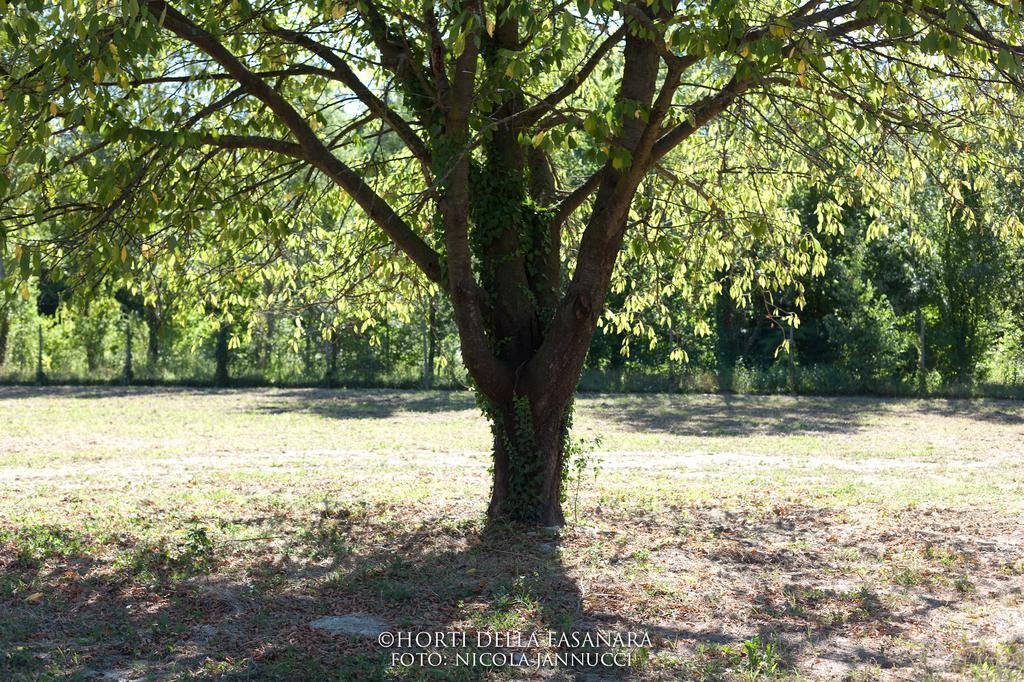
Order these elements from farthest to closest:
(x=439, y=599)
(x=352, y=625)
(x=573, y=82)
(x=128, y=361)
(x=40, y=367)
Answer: (x=40, y=367)
(x=128, y=361)
(x=573, y=82)
(x=439, y=599)
(x=352, y=625)

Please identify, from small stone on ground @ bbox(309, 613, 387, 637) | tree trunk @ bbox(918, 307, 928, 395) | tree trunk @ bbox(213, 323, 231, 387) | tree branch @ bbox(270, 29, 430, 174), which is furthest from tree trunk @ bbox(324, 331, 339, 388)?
small stone on ground @ bbox(309, 613, 387, 637)

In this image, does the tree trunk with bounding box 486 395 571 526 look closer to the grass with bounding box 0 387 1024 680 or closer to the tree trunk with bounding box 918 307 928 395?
the grass with bounding box 0 387 1024 680

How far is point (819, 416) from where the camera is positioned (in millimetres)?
19703

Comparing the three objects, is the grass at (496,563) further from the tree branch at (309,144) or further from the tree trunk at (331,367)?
the tree trunk at (331,367)

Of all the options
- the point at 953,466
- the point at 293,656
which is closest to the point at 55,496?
the point at 293,656

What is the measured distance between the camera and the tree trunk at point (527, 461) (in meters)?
7.38

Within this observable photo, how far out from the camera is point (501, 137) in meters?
7.61

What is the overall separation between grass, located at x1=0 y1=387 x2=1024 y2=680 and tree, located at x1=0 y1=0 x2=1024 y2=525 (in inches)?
50.6

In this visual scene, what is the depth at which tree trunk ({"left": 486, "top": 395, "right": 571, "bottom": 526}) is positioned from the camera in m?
7.38

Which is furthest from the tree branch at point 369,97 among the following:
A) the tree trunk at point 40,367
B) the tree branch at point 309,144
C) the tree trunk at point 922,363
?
the tree trunk at point 40,367

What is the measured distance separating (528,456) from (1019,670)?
11.9 ft

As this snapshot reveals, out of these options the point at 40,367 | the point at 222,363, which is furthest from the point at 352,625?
the point at 40,367

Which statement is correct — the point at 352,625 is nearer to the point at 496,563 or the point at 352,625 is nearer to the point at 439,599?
the point at 439,599

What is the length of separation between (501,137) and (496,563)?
3190 mm
